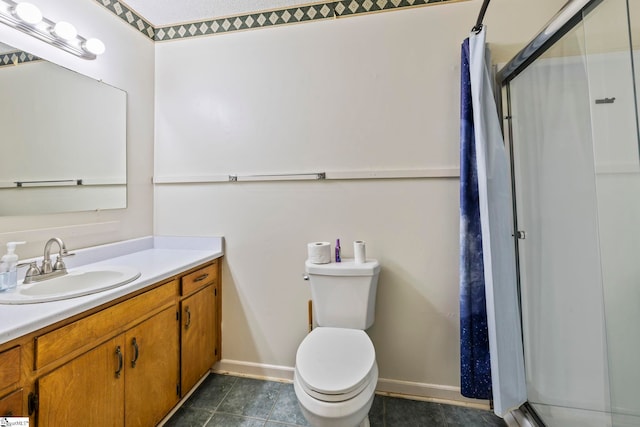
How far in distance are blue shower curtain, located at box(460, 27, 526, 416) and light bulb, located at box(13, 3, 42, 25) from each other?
6.66 ft

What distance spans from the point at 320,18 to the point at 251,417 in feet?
7.61

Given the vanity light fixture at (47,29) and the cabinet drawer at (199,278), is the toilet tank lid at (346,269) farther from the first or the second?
the vanity light fixture at (47,29)

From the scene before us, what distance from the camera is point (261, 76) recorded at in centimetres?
170

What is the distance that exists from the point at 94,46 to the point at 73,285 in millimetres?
1256

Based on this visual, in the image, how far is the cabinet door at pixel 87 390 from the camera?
2.73 feet

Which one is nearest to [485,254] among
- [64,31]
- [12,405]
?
[12,405]

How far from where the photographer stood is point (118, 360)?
1.05 meters

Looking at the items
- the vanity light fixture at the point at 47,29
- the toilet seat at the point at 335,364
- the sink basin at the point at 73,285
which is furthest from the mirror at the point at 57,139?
the toilet seat at the point at 335,364

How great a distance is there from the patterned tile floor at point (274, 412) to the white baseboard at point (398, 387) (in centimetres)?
3

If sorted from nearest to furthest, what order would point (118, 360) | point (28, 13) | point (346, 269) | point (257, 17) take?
point (118, 360) → point (28, 13) → point (346, 269) → point (257, 17)

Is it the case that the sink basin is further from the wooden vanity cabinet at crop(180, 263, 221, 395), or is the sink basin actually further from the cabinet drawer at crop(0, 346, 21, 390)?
the wooden vanity cabinet at crop(180, 263, 221, 395)

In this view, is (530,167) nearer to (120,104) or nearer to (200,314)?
(200,314)

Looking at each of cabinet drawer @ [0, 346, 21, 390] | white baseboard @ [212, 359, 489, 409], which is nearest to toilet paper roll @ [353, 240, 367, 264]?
white baseboard @ [212, 359, 489, 409]

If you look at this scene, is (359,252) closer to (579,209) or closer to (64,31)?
(579,209)
